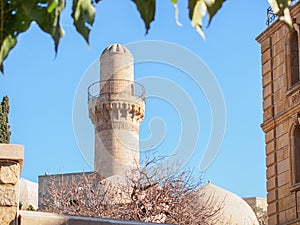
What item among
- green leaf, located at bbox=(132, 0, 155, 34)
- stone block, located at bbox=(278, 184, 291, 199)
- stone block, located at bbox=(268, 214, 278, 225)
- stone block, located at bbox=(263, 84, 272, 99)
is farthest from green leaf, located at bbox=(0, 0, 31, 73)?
stone block, located at bbox=(263, 84, 272, 99)

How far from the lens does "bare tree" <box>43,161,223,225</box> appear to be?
26047 mm

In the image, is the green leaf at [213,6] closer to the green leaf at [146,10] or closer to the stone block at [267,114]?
the green leaf at [146,10]

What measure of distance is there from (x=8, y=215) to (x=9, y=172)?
0.33 meters

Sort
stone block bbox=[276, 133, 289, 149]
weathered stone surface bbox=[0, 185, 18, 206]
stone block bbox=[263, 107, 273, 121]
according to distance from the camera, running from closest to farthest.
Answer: weathered stone surface bbox=[0, 185, 18, 206] → stone block bbox=[276, 133, 289, 149] → stone block bbox=[263, 107, 273, 121]

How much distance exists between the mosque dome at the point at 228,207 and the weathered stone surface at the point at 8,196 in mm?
28564

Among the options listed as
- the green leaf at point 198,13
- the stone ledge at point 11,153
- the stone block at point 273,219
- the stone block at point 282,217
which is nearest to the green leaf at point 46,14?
the green leaf at point 198,13

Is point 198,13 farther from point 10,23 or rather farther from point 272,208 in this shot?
point 272,208

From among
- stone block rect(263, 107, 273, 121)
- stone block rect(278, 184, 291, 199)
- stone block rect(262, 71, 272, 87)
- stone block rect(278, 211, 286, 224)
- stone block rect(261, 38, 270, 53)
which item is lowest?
stone block rect(278, 211, 286, 224)

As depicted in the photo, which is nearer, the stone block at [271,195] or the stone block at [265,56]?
the stone block at [271,195]

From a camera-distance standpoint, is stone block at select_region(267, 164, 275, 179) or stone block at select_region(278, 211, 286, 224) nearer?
stone block at select_region(278, 211, 286, 224)

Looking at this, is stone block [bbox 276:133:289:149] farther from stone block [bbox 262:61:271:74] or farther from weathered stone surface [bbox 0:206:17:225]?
weathered stone surface [bbox 0:206:17:225]

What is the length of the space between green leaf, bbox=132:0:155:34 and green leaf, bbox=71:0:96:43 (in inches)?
6.4

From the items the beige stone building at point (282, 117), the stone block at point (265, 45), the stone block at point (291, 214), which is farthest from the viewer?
the stone block at point (265, 45)

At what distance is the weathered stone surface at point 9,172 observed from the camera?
6.09m
